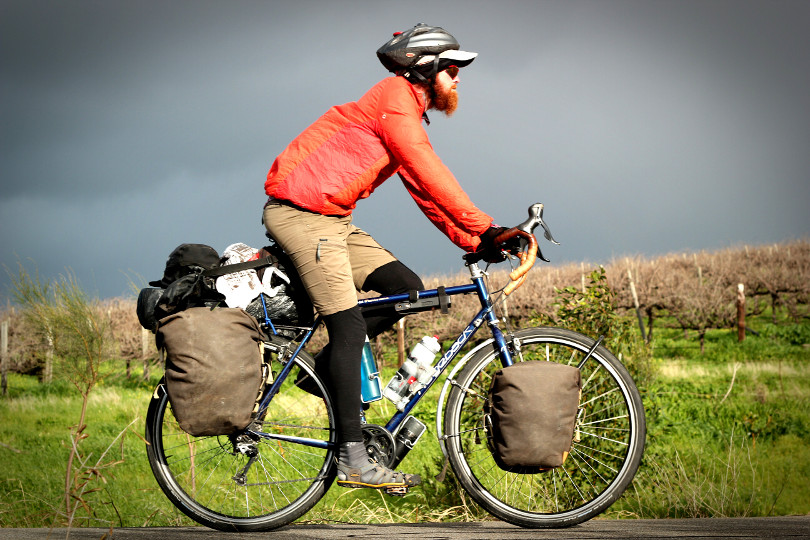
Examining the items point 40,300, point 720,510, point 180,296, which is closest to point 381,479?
point 180,296

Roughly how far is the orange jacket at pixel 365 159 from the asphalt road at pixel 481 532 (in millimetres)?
1390

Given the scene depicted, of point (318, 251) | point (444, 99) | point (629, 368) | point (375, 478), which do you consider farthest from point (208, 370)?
point (629, 368)

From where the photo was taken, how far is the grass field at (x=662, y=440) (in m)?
7.34

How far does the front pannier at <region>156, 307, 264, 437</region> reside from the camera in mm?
3518

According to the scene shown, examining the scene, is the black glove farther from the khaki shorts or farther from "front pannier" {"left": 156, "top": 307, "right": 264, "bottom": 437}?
"front pannier" {"left": 156, "top": 307, "right": 264, "bottom": 437}

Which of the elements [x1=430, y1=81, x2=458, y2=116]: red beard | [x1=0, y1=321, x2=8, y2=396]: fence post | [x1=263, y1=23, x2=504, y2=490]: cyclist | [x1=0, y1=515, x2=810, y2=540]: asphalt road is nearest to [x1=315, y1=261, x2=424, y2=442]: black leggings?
[x1=263, y1=23, x2=504, y2=490]: cyclist

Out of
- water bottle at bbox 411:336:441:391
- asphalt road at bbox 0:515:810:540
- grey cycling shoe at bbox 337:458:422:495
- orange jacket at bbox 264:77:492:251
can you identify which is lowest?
asphalt road at bbox 0:515:810:540

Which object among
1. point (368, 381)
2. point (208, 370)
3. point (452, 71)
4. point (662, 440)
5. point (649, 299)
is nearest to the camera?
point (208, 370)

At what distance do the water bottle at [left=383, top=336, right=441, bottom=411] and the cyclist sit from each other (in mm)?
221

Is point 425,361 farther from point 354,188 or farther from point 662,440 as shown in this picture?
point 662,440

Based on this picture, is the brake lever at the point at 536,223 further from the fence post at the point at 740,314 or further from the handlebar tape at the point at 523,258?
the fence post at the point at 740,314

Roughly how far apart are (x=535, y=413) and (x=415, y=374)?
605 mm

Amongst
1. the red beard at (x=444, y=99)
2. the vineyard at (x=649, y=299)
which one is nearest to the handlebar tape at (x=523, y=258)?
the red beard at (x=444, y=99)

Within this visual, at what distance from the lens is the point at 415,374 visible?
12.4 feet
